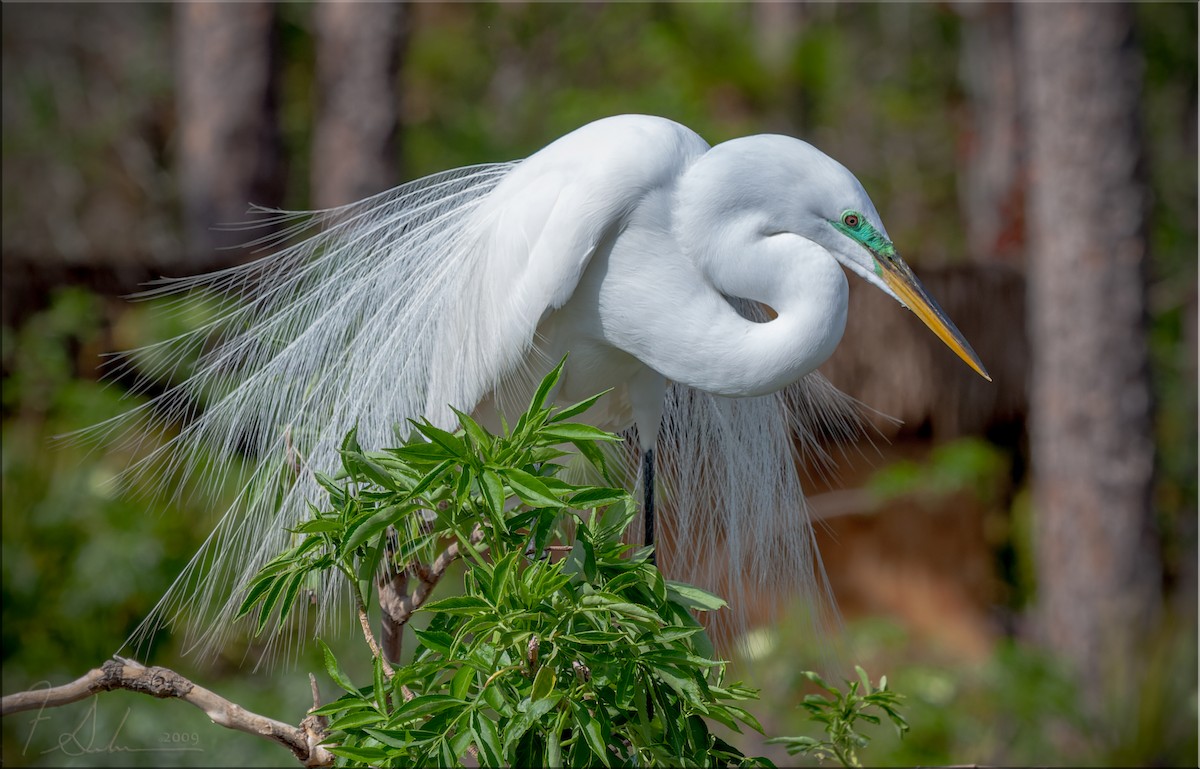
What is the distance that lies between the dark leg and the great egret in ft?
0.11

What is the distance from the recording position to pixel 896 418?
3957 millimetres

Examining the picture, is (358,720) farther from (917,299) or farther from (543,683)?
(917,299)

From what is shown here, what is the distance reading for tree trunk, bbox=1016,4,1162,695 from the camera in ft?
12.8

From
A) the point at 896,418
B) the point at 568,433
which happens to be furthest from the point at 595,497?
the point at 896,418

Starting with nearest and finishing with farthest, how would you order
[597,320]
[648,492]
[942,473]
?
[597,320], [648,492], [942,473]

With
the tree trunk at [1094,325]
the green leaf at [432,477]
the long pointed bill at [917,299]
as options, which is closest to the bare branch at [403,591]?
the green leaf at [432,477]

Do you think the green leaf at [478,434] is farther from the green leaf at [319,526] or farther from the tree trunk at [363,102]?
the tree trunk at [363,102]

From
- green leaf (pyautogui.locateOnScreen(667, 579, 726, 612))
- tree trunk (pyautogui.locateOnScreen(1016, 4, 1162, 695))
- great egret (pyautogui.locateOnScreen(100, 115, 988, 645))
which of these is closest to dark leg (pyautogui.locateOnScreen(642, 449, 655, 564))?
great egret (pyautogui.locateOnScreen(100, 115, 988, 645))

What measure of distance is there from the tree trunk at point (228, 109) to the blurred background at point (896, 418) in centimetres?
1

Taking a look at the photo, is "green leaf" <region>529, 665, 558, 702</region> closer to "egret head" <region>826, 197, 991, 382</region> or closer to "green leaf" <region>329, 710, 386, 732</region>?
"green leaf" <region>329, 710, 386, 732</region>

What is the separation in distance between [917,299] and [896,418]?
2.62m

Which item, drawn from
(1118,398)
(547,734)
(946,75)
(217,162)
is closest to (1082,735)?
(1118,398)

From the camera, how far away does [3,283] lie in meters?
4.14

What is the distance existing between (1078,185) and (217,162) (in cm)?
320
